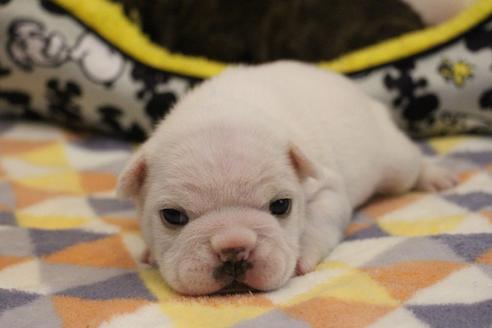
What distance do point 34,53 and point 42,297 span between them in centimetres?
130

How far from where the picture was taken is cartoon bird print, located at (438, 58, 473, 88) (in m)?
2.21

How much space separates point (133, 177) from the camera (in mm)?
1408

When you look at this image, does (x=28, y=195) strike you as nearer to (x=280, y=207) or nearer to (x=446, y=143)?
(x=280, y=207)

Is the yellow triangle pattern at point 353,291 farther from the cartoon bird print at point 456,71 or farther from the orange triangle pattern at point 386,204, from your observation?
the cartoon bird print at point 456,71

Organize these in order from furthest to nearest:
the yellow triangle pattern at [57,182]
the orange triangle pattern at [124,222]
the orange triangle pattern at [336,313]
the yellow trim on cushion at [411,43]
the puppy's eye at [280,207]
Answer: the yellow trim on cushion at [411,43], the yellow triangle pattern at [57,182], the orange triangle pattern at [124,222], the puppy's eye at [280,207], the orange triangle pattern at [336,313]

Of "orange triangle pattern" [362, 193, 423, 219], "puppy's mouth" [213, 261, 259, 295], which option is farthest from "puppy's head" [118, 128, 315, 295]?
"orange triangle pattern" [362, 193, 423, 219]

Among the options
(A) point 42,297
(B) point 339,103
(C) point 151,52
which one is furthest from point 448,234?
(C) point 151,52

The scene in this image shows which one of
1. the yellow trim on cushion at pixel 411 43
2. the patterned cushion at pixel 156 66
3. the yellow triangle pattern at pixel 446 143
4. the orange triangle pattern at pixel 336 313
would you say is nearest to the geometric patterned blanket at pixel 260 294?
the orange triangle pattern at pixel 336 313

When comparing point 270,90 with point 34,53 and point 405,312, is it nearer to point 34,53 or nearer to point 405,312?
point 405,312

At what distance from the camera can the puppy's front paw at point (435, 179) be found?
188 cm

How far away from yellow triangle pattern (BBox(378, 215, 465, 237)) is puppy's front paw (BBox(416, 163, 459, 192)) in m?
0.28

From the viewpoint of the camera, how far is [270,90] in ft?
5.32

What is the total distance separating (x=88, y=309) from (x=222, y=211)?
Answer: 0.32 meters

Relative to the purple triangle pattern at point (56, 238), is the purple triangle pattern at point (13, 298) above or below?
above
